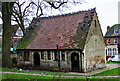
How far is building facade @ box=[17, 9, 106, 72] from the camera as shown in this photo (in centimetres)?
2017

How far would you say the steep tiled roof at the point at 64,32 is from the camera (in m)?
20.9

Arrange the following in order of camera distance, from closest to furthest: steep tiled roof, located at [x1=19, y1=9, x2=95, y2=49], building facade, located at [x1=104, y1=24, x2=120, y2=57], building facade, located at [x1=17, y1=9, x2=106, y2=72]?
1. building facade, located at [x1=17, y1=9, x2=106, y2=72]
2. steep tiled roof, located at [x1=19, y1=9, x2=95, y2=49]
3. building facade, located at [x1=104, y1=24, x2=120, y2=57]

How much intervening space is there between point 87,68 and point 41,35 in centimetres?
904

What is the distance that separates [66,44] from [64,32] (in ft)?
7.89

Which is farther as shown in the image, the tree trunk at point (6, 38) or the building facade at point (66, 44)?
the building facade at point (66, 44)

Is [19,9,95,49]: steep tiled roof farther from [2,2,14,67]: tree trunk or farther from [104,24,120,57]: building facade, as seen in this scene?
[104,24,120,57]: building facade

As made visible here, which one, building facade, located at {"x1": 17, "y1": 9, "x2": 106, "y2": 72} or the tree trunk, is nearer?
the tree trunk

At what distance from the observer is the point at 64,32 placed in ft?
74.4

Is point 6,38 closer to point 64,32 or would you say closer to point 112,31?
point 64,32

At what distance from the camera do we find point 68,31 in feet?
73.7

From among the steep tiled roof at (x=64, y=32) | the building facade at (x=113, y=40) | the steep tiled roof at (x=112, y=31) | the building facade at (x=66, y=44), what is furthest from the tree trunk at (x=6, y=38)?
the steep tiled roof at (x=112, y=31)

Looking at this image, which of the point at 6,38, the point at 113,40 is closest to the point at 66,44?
the point at 6,38

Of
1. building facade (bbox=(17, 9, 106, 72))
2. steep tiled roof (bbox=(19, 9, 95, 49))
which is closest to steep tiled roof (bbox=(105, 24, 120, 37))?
building facade (bbox=(17, 9, 106, 72))

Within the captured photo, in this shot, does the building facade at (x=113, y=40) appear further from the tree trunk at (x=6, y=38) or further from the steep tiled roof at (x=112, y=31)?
the tree trunk at (x=6, y=38)
